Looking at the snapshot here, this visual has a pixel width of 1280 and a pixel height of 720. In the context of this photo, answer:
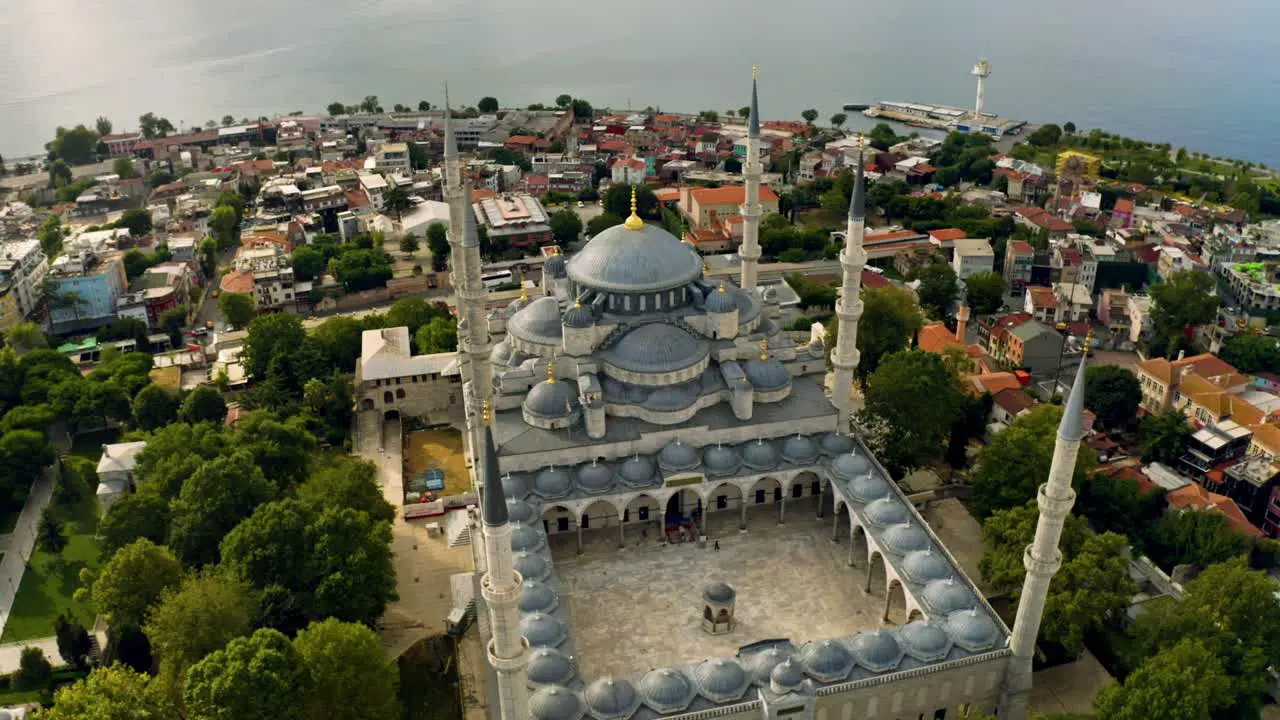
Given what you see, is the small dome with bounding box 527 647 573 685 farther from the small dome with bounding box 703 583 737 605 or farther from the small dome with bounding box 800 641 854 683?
the small dome with bounding box 800 641 854 683

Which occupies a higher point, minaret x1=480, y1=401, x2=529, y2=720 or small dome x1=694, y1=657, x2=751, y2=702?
minaret x1=480, y1=401, x2=529, y2=720

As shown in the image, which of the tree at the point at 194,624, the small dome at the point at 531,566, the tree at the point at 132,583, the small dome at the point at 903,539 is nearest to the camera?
the tree at the point at 194,624

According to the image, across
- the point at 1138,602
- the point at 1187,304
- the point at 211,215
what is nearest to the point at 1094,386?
the point at 1187,304

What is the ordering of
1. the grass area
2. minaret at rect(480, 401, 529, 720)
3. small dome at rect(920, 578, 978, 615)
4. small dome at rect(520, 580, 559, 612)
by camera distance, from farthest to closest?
the grass area → small dome at rect(520, 580, 559, 612) → small dome at rect(920, 578, 978, 615) → minaret at rect(480, 401, 529, 720)

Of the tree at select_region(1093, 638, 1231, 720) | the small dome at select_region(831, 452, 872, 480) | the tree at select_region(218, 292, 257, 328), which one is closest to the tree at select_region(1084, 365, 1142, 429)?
the small dome at select_region(831, 452, 872, 480)

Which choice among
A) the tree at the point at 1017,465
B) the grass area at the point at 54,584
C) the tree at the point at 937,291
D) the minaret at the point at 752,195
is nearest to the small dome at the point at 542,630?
the tree at the point at 1017,465

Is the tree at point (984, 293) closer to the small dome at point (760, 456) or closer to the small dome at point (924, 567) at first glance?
the small dome at point (760, 456)
